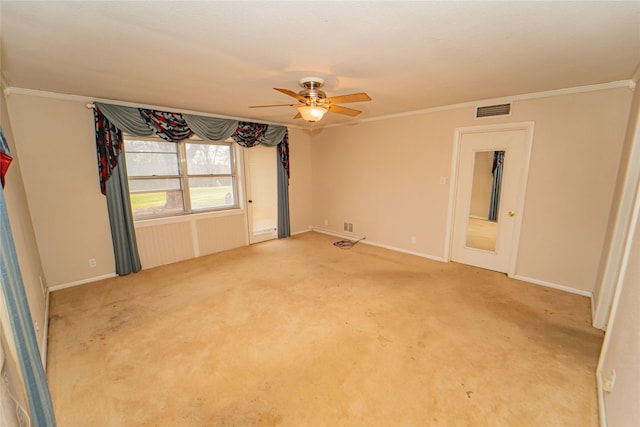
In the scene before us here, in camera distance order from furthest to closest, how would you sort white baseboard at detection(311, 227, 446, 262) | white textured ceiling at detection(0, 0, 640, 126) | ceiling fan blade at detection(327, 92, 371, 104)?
white baseboard at detection(311, 227, 446, 262) < ceiling fan blade at detection(327, 92, 371, 104) < white textured ceiling at detection(0, 0, 640, 126)

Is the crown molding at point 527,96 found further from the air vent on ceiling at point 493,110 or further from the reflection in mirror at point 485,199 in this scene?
the reflection in mirror at point 485,199

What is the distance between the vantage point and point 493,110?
11.6 feet

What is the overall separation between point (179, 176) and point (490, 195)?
471 centimetres

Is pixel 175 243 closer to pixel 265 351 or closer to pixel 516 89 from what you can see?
pixel 265 351

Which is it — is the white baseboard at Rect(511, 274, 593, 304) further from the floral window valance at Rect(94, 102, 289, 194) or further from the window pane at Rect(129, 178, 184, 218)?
the window pane at Rect(129, 178, 184, 218)

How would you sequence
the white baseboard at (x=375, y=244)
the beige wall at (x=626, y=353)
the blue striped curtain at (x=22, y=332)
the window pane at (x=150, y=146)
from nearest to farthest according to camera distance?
1. the blue striped curtain at (x=22, y=332)
2. the beige wall at (x=626, y=353)
3. the window pane at (x=150, y=146)
4. the white baseboard at (x=375, y=244)

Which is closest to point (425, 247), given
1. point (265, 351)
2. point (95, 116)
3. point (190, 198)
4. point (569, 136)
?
point (569, 136)

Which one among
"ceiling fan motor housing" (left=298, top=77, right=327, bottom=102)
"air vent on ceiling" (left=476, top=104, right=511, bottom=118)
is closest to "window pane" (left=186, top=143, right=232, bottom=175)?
"ceiling fan motor housing" (left=298, top=77, right=327, bottom=102)

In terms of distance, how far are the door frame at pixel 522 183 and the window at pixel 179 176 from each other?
370 cm

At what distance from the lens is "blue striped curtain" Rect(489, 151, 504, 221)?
12.0ft

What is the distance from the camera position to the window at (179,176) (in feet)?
12.8

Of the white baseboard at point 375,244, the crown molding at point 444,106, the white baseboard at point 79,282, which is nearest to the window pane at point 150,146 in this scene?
the crown molding at point 444,106

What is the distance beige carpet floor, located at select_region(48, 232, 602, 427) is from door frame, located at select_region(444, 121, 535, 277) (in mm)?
512

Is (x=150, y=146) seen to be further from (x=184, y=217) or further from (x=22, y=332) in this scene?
(x=22, y=332)
